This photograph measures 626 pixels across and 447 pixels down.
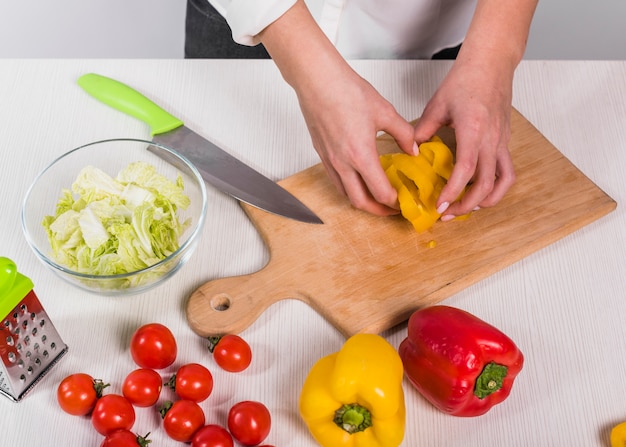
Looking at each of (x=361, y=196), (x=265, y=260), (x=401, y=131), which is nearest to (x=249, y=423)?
(x=265, y=260)

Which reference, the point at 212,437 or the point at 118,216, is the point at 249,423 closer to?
the point at 212,437

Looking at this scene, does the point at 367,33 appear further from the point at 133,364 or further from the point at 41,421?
the point at 41,421

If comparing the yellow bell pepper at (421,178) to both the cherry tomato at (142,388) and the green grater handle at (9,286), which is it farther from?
the green grater handle at (9,286)

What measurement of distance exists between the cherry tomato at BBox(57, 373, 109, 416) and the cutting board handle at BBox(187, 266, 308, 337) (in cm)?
17

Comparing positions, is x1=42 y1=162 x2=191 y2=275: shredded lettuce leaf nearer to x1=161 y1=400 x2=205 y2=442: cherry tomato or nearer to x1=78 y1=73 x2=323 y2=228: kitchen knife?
x1=78 y1=73 x2=323 y2=228: kitchen knife

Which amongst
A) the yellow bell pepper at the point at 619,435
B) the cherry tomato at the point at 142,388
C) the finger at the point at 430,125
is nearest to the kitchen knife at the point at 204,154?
the finger at the point at 430,125

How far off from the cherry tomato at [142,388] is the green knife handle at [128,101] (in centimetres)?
47

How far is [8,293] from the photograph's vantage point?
1.03m

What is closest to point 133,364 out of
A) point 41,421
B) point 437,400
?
point 41,421

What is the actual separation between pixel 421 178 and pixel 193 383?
18.2 inches

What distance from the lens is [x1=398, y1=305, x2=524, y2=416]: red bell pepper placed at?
1092mm

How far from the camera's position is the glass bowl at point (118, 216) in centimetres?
120

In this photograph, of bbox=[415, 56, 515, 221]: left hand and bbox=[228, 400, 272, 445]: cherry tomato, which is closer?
bbox=[228, 400, 272, 445]: cherry tomato

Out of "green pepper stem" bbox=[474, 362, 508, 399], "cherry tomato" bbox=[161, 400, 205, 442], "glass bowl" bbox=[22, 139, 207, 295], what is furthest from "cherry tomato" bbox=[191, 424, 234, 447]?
"green pepper stem" bbox=[474, 362, 508, 399]
